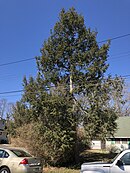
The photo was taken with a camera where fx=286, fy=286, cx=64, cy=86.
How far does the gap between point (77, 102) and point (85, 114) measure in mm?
1204

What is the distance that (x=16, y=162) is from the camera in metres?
12.8

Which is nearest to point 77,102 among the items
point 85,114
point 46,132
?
point 85,114

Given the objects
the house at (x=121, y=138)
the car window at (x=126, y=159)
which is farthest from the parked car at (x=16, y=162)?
the house at (x=121, y=138)

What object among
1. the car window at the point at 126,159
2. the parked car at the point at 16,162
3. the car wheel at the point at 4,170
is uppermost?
the car window at the point at 126,159

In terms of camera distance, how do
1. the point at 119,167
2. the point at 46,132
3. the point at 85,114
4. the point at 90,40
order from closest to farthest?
the point at 119,167
the point at 46,132
the point at 85,114
the point at 90,40

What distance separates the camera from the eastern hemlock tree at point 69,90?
65.1 ft

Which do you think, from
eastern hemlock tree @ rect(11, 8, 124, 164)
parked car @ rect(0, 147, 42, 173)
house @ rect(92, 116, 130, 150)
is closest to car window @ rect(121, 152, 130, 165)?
Result: parked car @ rect(0, 147, 42, 173)

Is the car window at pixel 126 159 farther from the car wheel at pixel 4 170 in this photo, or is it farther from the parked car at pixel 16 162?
the car wheel at pixel 4 170

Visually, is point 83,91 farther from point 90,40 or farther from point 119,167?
point 119,167

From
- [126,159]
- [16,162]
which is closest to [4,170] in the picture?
[16,162]

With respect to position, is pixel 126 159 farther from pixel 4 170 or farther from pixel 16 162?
pixel 4 170

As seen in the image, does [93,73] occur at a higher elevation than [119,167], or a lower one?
higher

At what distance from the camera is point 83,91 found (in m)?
23.5

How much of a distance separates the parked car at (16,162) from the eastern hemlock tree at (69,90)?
19.2ft
